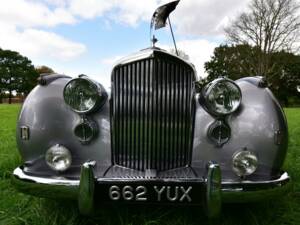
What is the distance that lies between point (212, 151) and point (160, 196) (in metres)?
0.61

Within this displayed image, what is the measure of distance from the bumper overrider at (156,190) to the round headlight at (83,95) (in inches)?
21.7

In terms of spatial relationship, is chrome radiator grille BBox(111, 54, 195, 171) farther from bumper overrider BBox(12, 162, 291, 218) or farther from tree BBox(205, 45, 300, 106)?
tree BBox(205, 45, 300, 106)

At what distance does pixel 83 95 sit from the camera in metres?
2.70

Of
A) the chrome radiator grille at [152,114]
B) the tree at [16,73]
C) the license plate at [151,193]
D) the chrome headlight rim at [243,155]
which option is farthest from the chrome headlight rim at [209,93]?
the tree at [16,73]

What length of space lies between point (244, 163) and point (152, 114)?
75cm

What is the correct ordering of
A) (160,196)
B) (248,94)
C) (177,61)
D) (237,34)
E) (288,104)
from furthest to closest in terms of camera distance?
1. (288,104)
2. (237,34)
3. (248,94)
4. (177,61)
5. (160,196)

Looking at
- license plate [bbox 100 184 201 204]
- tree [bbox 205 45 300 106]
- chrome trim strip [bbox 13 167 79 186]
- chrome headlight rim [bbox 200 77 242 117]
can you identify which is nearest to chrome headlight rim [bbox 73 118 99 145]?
chrome trim strip [bbox 13 167 79 186]

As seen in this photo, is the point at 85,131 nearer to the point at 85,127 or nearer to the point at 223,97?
the point at 85,127

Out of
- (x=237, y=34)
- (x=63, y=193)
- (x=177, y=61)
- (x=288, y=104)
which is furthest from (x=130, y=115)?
(x=288, y=104)

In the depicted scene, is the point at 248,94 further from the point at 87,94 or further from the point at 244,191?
the point at 87,94

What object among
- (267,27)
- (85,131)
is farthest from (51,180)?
(267,27)

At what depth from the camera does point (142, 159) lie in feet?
9.03

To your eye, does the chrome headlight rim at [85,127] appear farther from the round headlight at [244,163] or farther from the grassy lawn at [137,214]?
the round headlight at [244,163]

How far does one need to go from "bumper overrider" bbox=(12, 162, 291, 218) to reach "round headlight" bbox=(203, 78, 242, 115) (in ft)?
1.73
